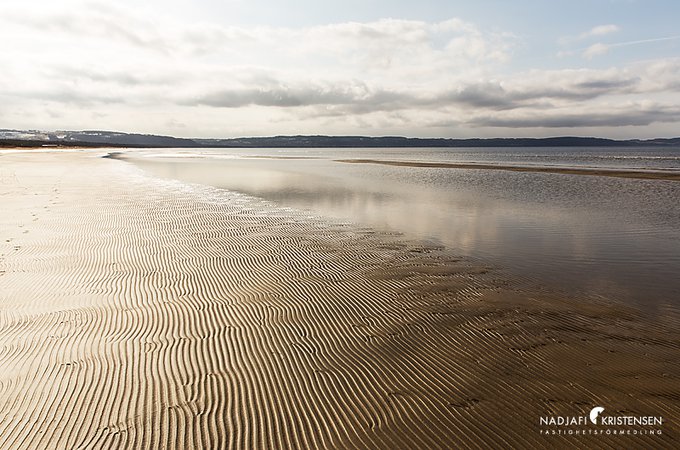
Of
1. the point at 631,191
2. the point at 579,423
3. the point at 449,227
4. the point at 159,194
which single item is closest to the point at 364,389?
the point at 579,423

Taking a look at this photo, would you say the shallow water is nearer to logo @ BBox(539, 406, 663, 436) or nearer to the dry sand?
the dry sand

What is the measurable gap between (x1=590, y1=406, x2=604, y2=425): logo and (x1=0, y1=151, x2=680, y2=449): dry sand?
8 cm

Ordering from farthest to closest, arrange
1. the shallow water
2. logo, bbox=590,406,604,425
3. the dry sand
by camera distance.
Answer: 1. the shallow water
2. logo, bbox=590,406,604,425
3. the dry sand

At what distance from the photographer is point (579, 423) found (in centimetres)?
532

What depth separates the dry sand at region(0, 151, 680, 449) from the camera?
5074mm

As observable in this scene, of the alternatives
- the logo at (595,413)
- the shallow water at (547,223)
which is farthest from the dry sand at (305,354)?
the shallow water at (547,223)

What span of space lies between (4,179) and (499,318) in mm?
37334

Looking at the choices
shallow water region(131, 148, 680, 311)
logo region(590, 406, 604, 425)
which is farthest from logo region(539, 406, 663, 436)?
shallow water region(131, 148, 680, 311)

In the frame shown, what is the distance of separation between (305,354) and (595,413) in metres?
4.11

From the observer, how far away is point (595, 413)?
5.48m

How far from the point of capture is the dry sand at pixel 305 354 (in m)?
5.07

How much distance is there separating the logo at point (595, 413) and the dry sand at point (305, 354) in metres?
0.08

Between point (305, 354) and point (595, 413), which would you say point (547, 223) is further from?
point (305, 354)

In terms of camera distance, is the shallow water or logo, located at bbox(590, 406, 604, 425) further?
the shallow water
